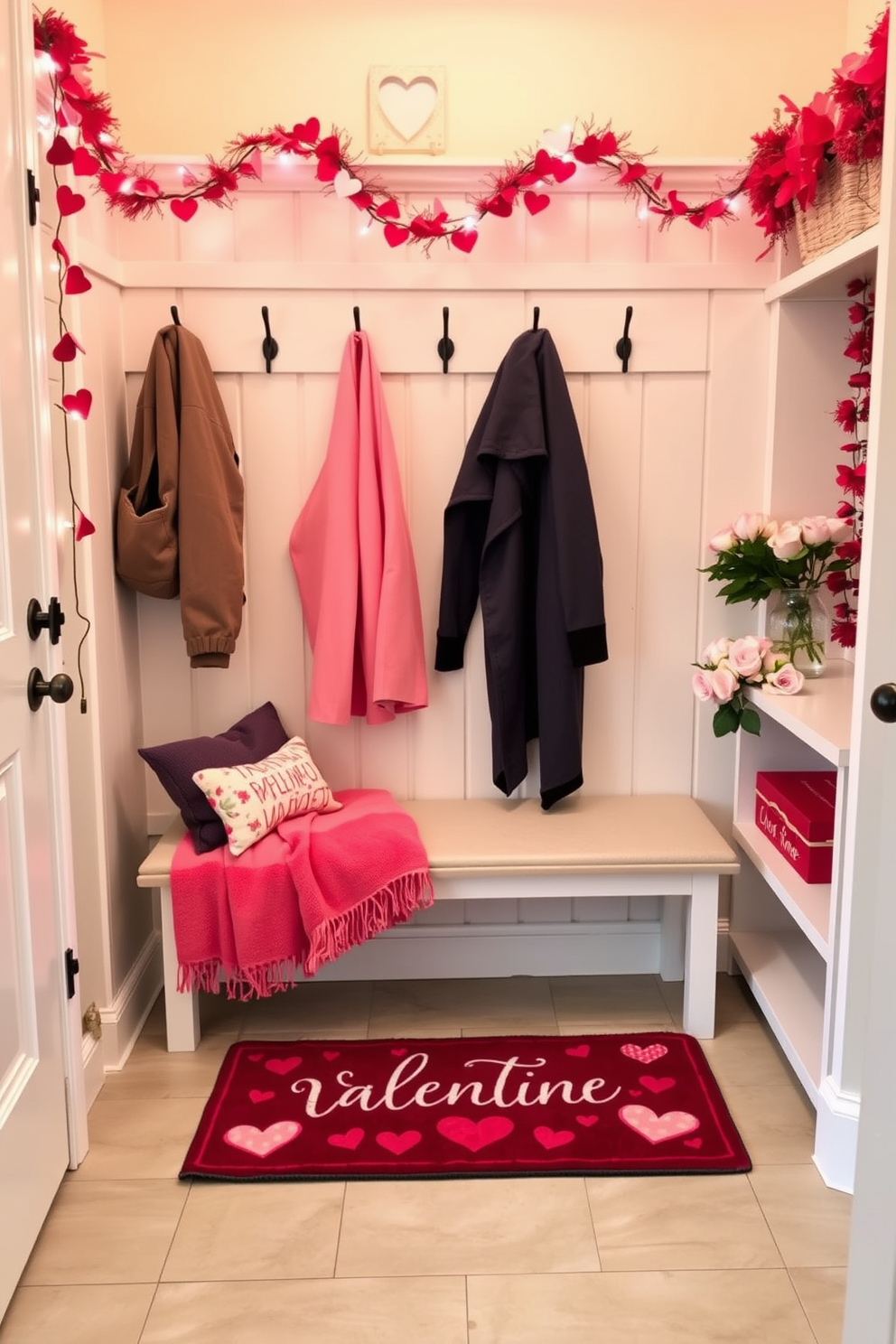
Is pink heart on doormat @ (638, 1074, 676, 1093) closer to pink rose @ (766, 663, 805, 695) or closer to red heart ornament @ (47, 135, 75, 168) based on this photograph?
pink rose @ (766, 663, 805, 695)

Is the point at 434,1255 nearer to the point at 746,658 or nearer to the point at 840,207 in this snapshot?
the point at 746,658

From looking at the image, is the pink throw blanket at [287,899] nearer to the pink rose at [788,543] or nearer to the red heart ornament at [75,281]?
the pink rose at [788,543]

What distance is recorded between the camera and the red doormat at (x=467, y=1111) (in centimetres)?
204

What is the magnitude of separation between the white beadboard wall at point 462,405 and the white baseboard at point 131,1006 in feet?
1.03

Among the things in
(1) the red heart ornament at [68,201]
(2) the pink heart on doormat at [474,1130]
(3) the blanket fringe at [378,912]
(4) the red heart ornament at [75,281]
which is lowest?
(2) the pink heart on doormat at [474,1130]

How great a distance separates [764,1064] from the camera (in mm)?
2375

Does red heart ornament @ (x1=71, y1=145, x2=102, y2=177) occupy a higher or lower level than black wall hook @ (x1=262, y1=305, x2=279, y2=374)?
higher

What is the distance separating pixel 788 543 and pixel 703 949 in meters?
0.91

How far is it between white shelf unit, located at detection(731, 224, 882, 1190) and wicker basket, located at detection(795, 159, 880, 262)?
0.05 metres

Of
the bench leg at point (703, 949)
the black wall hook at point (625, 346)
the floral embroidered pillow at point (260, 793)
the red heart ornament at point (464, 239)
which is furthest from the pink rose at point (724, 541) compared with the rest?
the floral embroidered pillow at point (260, 793)

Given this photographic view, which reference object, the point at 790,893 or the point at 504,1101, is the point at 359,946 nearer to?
the point at 504,1101

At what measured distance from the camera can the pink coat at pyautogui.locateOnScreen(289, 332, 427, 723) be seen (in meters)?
2.50

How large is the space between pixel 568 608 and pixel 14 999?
1380 mm

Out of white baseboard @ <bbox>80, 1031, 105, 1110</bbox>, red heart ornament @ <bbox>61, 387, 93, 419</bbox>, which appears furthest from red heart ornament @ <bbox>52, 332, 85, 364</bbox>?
white baseboard @ <bbox>80, 1031, 105, 1110</bbox>
